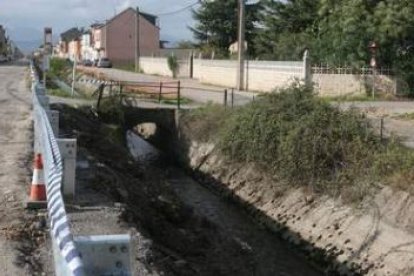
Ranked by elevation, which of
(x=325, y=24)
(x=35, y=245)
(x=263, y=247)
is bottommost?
(x=263, y=247)

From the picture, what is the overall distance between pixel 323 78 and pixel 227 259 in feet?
75.7

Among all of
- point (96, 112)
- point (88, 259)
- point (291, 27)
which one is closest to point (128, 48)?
point (291, 27)

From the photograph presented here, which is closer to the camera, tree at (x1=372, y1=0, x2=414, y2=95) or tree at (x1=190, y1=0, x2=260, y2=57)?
tree at (x1=372, y1=0, x2=414, y2=95)

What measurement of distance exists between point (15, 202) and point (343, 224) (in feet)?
21.5

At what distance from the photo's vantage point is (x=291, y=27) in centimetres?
5016

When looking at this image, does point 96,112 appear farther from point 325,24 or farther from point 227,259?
point 227,259

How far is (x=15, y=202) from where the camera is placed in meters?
9.88

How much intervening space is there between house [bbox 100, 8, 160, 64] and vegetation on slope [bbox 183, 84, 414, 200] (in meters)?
86.9

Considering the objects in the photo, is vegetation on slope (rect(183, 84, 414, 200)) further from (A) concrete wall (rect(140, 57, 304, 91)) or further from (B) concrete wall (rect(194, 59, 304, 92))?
(B) concrete wall (rect(194, 59, 304, 92))

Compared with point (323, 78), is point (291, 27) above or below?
above

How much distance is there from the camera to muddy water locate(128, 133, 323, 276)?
12938 millimetres

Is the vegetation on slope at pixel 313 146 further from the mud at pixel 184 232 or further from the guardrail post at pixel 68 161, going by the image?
the guardrail post at pixel 68 161

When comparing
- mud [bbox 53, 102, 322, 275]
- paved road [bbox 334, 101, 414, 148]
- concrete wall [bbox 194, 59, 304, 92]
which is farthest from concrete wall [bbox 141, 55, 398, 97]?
mud [bbox 53, 102, 322, 275]

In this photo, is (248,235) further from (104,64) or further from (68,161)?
(104,64)
